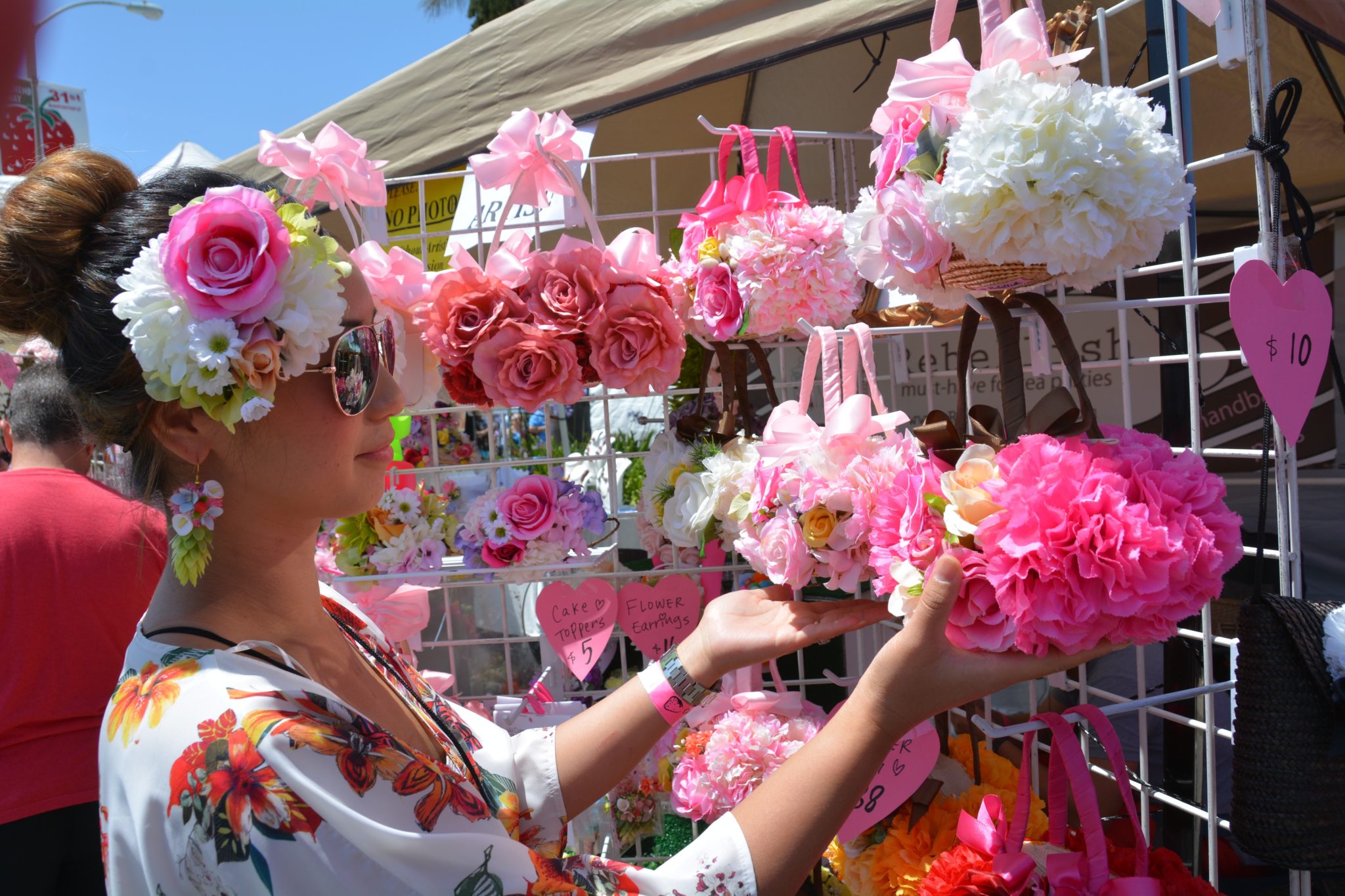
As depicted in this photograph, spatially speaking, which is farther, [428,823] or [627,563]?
[627,563]

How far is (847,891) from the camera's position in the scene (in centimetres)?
152

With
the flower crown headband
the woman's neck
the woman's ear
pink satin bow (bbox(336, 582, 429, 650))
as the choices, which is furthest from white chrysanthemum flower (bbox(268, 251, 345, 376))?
pink satin bow (bbox(336, 582, 429, 650))

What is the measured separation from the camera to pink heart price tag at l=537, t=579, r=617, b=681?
1885mm

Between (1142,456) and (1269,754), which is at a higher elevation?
(1142,456)

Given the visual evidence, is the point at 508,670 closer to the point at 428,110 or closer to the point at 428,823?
the point at 428,823

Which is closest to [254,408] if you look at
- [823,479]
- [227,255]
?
[227,255]

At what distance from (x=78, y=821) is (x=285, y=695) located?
4.93 ft

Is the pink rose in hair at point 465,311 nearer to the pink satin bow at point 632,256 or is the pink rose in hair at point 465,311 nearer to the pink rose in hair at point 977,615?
the pink satin bow at point 632,256

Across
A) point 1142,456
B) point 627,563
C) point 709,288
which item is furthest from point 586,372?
point 627,563

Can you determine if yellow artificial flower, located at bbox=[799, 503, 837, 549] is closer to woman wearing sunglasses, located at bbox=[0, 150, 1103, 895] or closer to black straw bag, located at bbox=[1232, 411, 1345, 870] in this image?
woman wearing sunglasses, located at bbox=[0, 150, 1103, 895]

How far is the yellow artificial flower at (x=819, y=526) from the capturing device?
1.21 metres

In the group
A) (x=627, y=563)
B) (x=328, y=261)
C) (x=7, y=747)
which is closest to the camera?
(x=328, y=261)

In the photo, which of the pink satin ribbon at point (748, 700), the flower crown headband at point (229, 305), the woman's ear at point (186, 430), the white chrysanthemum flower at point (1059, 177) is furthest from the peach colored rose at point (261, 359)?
the pink satin ribbon at point (748, 700)

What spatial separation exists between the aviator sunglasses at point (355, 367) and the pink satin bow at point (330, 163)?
610 mm
